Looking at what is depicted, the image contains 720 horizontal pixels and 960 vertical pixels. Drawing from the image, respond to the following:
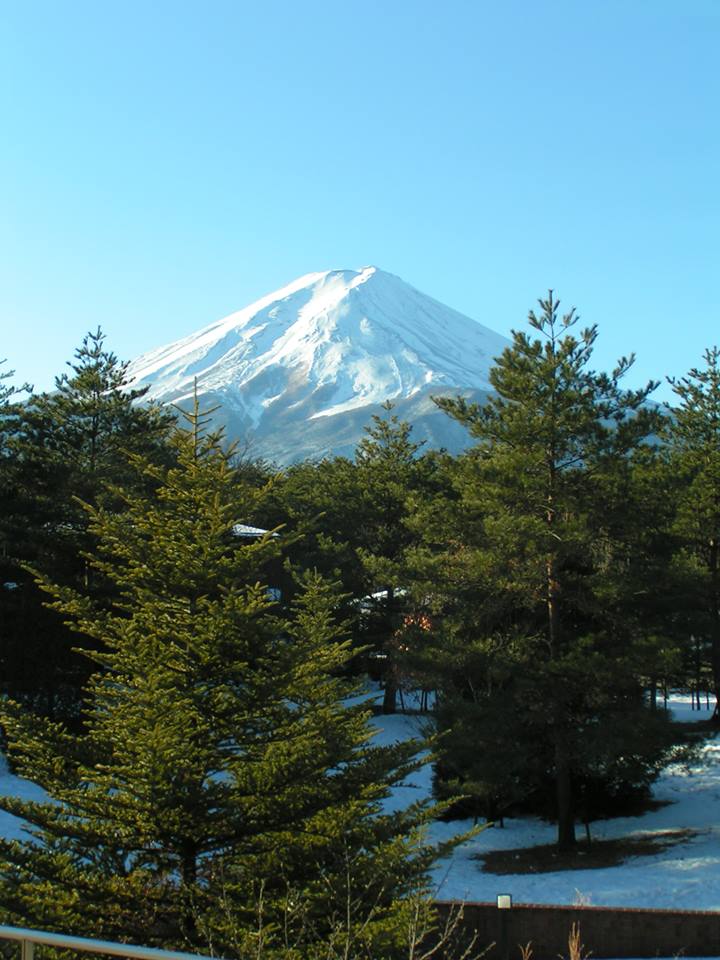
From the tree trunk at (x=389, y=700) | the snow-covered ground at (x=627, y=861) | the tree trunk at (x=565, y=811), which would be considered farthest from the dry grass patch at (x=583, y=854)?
the tree trunk at (x=389, y=700)

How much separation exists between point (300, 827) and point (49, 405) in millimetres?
20400

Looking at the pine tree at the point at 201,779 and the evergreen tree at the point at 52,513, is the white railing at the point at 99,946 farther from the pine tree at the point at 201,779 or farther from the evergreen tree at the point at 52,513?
the evergreen tree at the point at 52,513

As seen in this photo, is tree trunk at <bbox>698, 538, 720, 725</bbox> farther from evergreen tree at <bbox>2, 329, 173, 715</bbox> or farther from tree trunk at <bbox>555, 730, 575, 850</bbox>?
evergreen tree at <bbox>2, 329, 173, 715</bbox>

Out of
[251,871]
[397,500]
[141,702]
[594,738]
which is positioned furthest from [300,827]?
[397,500]

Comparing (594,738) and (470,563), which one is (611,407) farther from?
(594,738)

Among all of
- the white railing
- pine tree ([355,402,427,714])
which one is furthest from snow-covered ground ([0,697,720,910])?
the white railing

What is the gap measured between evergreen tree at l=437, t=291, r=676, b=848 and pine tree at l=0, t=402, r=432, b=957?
951 cm

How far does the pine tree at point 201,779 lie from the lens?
9047 mm

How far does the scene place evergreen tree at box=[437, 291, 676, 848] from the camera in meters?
19.8

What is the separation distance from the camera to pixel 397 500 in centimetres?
3525

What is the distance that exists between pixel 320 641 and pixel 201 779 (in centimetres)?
205

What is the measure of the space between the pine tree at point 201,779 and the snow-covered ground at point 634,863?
2.12 m

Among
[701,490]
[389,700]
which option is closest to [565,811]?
[701,490]

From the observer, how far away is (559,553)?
65.9 ft
